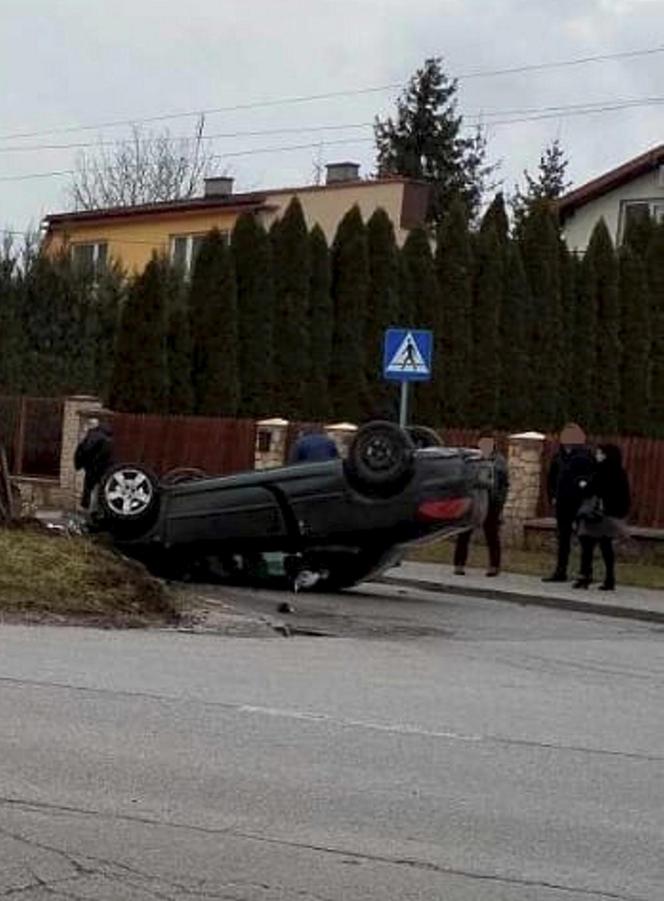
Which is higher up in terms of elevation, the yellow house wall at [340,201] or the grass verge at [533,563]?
the yellow house wall at [340,201]

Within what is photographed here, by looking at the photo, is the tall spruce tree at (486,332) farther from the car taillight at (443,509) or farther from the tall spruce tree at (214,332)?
the car taillight at (443,509)

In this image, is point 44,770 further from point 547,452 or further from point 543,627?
point 547,452

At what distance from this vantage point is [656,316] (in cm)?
3575

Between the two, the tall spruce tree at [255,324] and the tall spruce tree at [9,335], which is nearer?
the tall spruce tree at [255,324]

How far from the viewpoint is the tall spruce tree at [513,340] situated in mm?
34594

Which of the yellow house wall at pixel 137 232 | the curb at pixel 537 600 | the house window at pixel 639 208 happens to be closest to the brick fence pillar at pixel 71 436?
the curb at pixel 537 600

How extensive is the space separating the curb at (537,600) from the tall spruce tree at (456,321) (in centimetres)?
1282

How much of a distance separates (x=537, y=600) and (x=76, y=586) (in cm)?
603

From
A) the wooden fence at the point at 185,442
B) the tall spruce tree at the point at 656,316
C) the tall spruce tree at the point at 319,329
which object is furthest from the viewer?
the tall spruce tree at the point at 656,316

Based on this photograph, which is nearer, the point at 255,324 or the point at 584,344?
the point at 255,324

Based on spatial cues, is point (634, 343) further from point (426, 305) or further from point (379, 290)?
point (379, 290)

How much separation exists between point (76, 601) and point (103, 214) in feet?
116

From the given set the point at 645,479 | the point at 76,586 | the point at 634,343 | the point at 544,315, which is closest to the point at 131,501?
the point at 76,586

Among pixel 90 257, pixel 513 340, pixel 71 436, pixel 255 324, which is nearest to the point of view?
pixel 71 436
